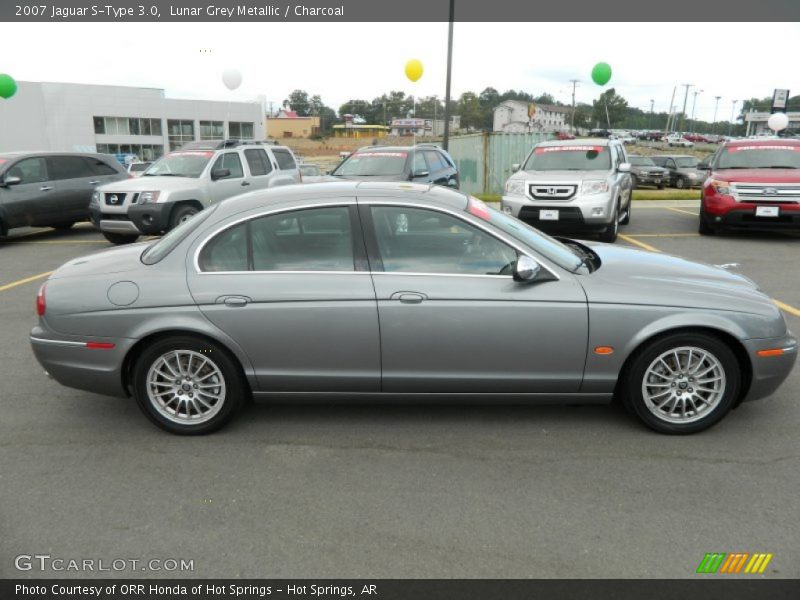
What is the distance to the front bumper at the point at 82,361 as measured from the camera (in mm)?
4027

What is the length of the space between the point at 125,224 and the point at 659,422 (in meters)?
9.70

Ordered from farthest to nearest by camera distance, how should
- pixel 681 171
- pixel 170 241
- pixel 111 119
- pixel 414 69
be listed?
pixel 111 119 < pixel 681 171 < pixel 414 69 < pixel 170 241

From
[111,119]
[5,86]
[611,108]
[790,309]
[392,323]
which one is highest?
[611,108]

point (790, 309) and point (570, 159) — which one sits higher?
point (570, 159)

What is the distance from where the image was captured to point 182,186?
36.9ft

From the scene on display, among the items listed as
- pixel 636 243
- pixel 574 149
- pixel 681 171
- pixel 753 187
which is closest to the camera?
pixel 753 187

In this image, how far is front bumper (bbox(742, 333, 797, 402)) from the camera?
3924mm

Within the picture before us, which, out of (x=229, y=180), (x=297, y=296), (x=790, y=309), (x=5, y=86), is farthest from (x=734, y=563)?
(x=5, y=86)

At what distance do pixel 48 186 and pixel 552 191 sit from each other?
9479 millimetres

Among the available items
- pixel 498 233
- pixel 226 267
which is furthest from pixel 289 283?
pixel 498 233

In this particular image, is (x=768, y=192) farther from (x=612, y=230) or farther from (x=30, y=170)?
(x=30, y=170)

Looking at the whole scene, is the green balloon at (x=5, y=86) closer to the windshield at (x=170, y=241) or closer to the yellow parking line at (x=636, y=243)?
the yellow parking line at (x=636, y=243)

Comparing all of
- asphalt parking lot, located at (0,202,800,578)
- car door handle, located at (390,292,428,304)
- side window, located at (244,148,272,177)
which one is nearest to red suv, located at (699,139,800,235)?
asphalt parking lot, located at (0,202,800,578)

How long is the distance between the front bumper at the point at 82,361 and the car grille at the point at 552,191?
333 inches
